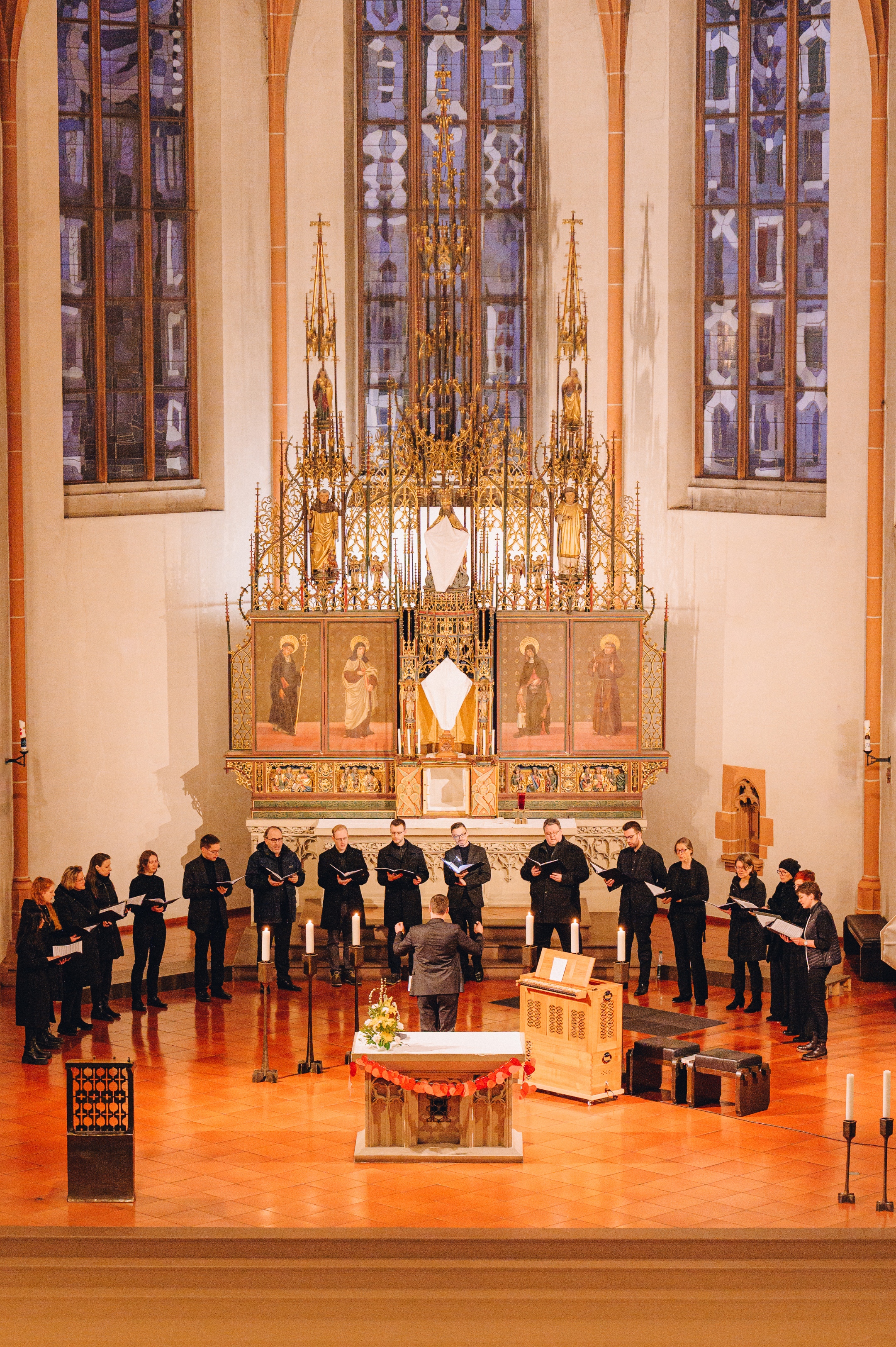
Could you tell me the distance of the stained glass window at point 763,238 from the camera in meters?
18.6

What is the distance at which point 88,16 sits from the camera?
18438 mm

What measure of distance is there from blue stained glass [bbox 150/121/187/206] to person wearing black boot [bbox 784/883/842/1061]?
10385 mm

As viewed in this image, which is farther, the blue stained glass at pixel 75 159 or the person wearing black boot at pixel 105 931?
the blue stained glass at pixel 75 159

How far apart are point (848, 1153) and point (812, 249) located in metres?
11.3

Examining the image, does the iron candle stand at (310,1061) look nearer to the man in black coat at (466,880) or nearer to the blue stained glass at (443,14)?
the man in black coat at (466,880)

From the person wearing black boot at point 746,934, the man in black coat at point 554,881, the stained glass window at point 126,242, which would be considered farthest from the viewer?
the stained glass window at point 126,242

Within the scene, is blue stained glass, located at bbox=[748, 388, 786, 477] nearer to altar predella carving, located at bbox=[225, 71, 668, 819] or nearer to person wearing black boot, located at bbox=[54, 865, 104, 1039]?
altar predella carving, located at bbox=[225, 71, 668, 819]

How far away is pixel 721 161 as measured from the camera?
1920 centimetres

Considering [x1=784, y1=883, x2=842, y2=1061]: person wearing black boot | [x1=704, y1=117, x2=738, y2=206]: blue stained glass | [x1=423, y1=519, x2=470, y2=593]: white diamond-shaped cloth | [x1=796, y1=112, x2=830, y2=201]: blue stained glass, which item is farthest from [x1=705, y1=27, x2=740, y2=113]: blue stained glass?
[x1=784, y1=883, x2=842, y2=1061]: person wearing black boot

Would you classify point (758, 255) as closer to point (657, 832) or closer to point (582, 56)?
point (582, 56)

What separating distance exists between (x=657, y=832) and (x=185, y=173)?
348 inches

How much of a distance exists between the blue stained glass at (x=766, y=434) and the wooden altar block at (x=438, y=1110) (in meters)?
9.29

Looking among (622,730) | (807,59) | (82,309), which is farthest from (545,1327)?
(807,59)

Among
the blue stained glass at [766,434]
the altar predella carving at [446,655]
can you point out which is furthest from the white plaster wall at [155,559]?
the blue stained glass at [766,434]
